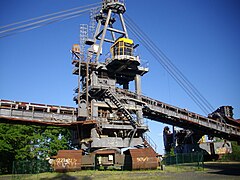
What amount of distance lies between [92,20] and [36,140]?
81.9 ft

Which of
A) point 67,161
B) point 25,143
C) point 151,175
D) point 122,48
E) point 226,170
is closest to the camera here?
point 151,175

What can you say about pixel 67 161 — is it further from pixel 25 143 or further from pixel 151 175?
pixel 25 143

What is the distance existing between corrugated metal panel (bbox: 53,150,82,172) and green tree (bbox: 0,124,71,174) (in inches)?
570

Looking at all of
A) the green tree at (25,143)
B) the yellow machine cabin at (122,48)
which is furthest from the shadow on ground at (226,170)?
the green tree at (25,143)

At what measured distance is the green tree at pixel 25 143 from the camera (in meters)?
38.7

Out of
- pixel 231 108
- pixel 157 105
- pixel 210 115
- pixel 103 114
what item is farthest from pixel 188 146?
pixel 103 114

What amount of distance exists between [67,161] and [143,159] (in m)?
8.70

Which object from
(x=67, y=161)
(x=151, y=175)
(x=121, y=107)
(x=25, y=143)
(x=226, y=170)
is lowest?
(x=226, y=170)

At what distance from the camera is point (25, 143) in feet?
136

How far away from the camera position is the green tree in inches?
1523

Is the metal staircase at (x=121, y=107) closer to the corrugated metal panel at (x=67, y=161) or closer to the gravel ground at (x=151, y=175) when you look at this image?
the corrugated metal panel at (x=67, y=161)

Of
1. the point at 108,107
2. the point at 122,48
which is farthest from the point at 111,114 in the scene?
the point at 122,48

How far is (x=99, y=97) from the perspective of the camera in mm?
40000

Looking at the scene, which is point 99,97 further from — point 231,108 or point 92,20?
point 231,108
